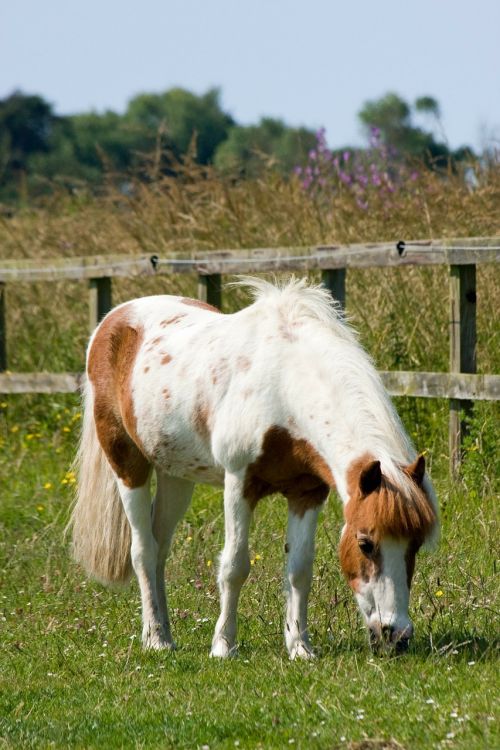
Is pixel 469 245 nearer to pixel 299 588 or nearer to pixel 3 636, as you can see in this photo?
pixel 299 588

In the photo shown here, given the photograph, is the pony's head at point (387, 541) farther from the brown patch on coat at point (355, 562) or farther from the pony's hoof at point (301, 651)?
the pony's hoof at point (301, 651)

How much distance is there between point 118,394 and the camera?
20.7 ft

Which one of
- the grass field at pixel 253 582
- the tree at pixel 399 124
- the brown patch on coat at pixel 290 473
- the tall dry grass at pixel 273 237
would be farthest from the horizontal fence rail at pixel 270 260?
the tree at pixel 399 124

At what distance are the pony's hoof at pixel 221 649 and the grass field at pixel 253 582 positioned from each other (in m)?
0.06

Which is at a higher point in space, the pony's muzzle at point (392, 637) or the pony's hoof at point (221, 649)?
the pony's muzzle at point (392, 637)

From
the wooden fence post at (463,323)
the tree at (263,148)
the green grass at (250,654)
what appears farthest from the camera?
the tree at (263,148)

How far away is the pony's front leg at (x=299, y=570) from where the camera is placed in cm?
545

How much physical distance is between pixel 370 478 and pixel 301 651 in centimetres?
97

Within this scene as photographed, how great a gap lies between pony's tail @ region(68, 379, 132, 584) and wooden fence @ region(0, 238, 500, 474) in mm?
2233

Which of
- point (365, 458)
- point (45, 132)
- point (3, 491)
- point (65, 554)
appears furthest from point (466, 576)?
point (45, 132)

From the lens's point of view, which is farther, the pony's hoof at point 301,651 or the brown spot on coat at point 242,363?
the brown spot on coat at point 242,363

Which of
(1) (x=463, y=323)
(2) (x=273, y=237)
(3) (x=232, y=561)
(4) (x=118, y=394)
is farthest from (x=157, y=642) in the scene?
(2) (x=273, y=237)

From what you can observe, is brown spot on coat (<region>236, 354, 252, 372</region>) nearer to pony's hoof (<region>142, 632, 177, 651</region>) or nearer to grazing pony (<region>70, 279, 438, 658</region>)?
grazing pony (<region>70, 279, 438, 658</region>)

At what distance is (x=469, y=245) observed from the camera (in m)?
7.81
